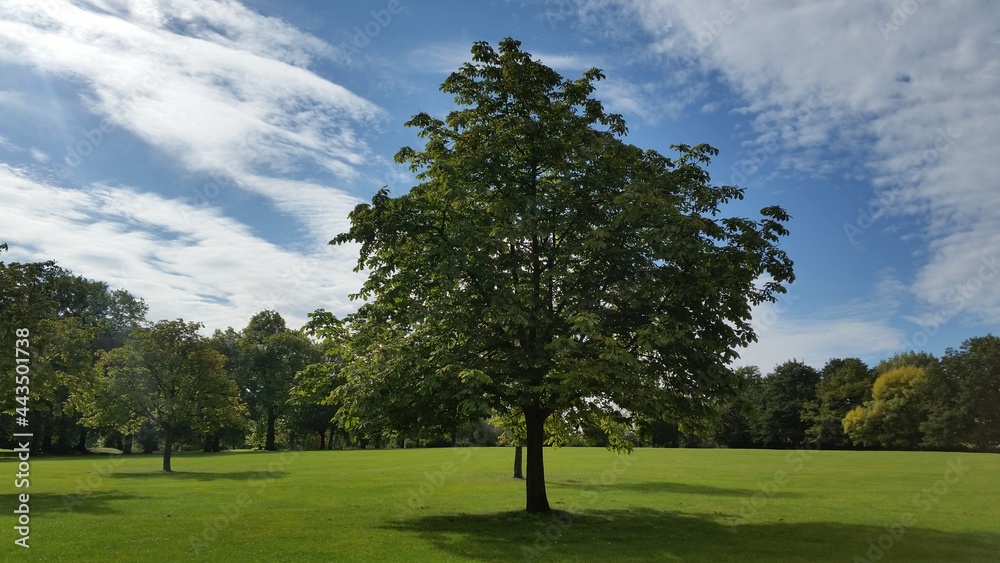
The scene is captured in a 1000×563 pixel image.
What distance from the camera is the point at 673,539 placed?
57.5ft

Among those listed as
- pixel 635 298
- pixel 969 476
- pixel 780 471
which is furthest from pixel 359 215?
pixel 969 476

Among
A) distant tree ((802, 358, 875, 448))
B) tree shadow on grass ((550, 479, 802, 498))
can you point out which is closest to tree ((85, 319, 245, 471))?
tree shadow on grass ((550, 479, 802, 498))

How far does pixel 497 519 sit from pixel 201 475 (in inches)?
1099

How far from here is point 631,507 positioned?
2459 cm

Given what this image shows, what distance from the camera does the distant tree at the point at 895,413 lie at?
94750 millimetres

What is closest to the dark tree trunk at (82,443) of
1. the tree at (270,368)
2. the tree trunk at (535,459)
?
the tree at (270,368)

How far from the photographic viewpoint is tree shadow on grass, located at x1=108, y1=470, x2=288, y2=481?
124 ft

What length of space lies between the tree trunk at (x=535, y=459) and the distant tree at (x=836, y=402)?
322ft

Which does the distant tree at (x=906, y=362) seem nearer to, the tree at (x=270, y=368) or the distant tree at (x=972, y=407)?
the distant tree at (x=972, y=407)

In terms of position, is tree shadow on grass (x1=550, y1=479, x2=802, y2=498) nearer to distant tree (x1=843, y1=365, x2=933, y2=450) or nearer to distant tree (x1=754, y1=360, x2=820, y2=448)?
distant tree (x1=843, y1=365, x2=933, y2=450)

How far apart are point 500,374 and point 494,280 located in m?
2.98

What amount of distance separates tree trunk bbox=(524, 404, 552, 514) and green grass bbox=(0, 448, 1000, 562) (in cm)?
61

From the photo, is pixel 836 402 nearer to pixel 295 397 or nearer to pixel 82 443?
pixel 295 397

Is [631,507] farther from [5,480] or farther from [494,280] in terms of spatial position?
[5,480]
